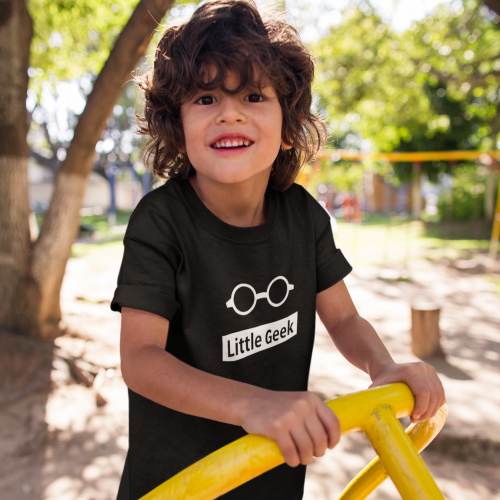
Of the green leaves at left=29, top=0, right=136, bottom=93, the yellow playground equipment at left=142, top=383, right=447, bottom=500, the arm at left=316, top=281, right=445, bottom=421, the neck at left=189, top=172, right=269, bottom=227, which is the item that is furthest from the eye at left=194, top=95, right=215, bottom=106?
the green leaves at left=29, top=0, right=136, bottom=93

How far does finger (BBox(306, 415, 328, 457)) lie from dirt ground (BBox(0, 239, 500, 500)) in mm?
2255

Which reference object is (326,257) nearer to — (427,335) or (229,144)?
(229,144)

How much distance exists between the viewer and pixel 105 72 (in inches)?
168

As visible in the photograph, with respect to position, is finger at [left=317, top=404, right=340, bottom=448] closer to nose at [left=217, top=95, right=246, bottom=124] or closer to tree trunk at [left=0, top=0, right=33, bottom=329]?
nose at [left=217, top=95, right=246, bottom=124]

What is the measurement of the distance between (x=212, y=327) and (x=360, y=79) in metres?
12.4

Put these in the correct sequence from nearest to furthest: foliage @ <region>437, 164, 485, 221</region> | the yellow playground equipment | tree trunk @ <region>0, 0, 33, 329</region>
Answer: the yellow playground equipment, tree trunk @ <region>0, 0, 33, 329</region>, foliage @ <region>437, 164, 485, 221</region>

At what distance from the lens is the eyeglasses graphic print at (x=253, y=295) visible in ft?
3.91

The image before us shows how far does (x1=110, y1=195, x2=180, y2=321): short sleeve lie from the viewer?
1046 millimetres

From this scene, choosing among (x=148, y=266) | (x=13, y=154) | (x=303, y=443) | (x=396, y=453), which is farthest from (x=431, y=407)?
(x=13, y=154)

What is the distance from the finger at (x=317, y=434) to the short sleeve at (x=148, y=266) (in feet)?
1.28

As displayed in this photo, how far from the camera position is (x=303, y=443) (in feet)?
2.50

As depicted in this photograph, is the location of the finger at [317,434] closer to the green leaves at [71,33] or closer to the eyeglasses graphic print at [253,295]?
the eyeglasses graphic print at [253,295]

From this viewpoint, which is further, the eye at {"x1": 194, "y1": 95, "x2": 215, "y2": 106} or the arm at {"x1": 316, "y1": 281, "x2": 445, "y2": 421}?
the eye at {"x1": 194, "y1": 95, "x2": 215, "y2": 106}

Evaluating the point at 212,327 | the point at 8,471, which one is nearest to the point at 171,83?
the point at 212,327
